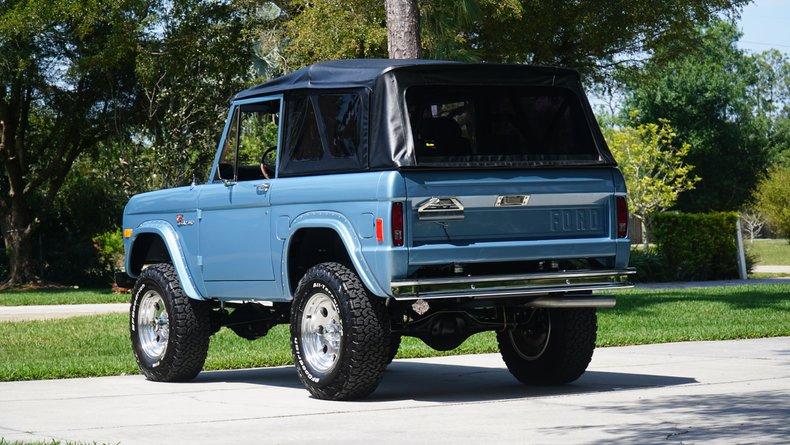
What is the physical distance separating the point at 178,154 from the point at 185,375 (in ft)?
66.0

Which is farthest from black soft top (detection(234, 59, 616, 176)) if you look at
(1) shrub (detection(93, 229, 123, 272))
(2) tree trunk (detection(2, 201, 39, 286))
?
(2) tree trunk (detection(2, 201, 39, 286))

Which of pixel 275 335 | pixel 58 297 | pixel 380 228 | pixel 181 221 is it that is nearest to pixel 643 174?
pixel 58 297

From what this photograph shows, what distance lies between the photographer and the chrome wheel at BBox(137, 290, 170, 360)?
1176 cm

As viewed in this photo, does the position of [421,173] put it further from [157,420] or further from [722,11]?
[722,11]

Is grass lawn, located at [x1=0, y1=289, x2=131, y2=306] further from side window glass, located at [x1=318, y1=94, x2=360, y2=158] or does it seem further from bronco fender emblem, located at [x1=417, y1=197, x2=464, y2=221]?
bronco fender emblem, located at [x1=417, y1=197, x2=464, y2=221]

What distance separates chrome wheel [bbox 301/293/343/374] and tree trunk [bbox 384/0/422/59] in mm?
7868

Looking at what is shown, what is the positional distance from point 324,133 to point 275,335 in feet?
23.4

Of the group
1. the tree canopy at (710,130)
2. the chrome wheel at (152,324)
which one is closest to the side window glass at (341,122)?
the chrome wheel at (152,324)

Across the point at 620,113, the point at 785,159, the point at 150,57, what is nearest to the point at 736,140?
the point at 785,159

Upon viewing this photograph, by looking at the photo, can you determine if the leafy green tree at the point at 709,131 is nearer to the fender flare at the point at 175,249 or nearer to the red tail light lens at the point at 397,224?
the fender flare at the point at 175,249

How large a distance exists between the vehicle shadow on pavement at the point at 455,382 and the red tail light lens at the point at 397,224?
1458 mm

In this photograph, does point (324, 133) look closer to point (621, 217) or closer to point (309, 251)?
point (309, 251)

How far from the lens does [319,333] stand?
994 cm

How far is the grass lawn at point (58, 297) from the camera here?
2591 cm
